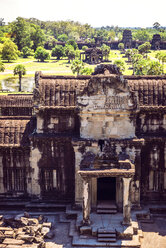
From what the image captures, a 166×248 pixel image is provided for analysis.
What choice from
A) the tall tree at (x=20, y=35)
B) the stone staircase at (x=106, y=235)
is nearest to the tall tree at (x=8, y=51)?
the tall tree at (x=20, y=35)

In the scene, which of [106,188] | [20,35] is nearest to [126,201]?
[106,188]

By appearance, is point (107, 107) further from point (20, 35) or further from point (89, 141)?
point (20, 35)

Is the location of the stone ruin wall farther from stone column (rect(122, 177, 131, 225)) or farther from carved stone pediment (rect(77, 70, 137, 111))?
stone column (rect(122, 177, 131, 225))

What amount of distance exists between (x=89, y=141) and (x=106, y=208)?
177 inches

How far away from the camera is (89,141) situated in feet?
67.7

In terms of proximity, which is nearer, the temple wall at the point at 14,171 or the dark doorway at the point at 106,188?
the dark doorway at the point at 106,188

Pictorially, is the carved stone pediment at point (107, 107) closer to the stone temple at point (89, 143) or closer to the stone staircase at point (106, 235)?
the stone temple at point (89, 143)

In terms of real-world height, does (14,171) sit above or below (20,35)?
below

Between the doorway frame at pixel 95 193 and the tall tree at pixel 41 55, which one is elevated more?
the tall tree at pixel 41 55

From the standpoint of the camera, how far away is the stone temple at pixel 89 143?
2020 cm

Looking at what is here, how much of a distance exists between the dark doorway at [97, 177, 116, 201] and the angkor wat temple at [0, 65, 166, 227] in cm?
7

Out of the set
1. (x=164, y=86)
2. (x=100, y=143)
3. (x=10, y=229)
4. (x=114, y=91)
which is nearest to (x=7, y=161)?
(x=10, y=229)

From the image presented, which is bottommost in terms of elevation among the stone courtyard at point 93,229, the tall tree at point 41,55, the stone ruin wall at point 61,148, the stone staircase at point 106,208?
the stone courtyard at point 93,229

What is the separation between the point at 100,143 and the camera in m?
21.0
